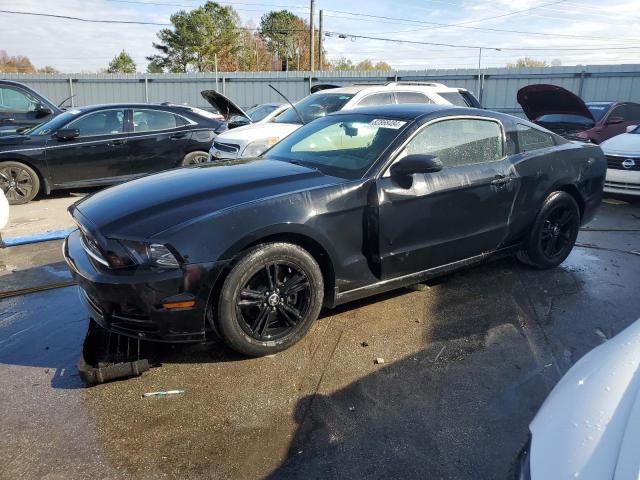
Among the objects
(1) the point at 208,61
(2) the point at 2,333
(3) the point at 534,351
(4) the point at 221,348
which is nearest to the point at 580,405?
(3) the point at 534,351

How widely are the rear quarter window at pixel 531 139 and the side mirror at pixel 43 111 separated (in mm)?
9253

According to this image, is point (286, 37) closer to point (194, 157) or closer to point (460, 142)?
point (194, 157)

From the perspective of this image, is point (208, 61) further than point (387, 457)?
Yes

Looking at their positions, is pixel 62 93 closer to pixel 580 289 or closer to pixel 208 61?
pixel 580 289

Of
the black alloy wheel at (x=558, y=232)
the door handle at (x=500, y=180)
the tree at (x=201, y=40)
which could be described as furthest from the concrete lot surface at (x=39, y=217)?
the tree at (x=201, y=40)

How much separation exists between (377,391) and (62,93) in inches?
978

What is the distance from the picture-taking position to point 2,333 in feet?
12.0

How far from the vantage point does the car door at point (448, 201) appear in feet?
12.1

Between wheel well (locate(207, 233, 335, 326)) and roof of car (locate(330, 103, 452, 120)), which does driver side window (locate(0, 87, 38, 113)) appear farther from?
wheel well (locate(207, 233, 335, 326))

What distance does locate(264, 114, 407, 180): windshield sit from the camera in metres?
3.78

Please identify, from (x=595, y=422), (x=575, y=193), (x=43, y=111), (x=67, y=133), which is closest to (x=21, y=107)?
(x=43, y=111)

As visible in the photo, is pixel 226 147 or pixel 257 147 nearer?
pixel 257 147

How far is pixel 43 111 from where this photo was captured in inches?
402

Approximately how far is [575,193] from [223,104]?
721 cm
